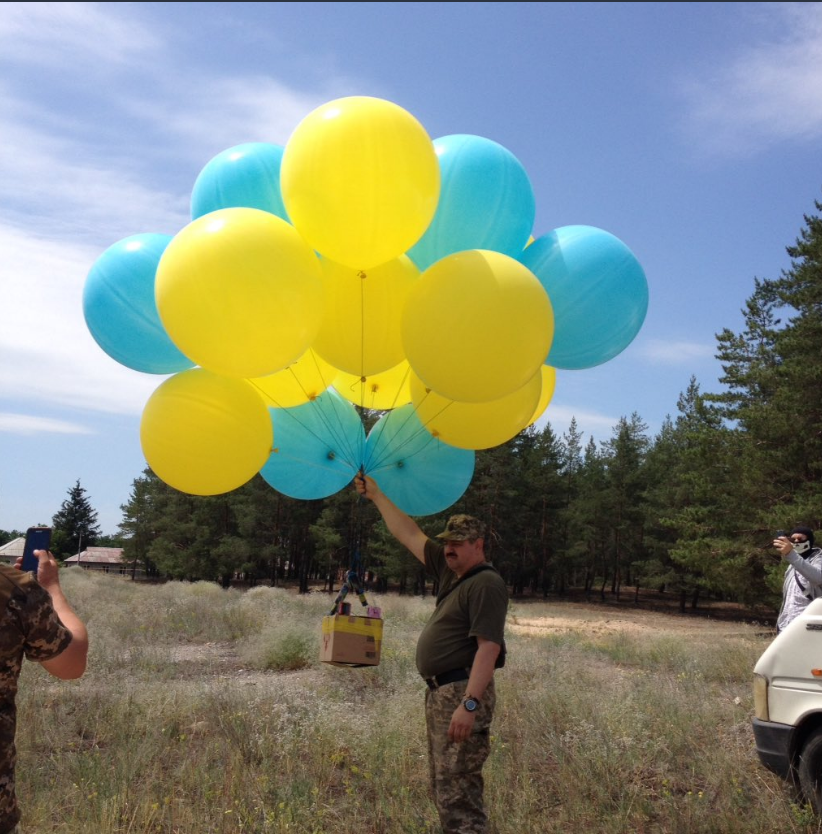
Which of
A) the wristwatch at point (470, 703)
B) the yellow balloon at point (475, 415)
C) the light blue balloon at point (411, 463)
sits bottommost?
the wristwatch at point (470, 703)

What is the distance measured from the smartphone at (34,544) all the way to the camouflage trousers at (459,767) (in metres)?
2.07

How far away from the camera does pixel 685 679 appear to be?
28.2ft

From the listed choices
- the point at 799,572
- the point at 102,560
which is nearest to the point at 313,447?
the point at 799,572

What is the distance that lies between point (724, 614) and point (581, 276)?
43588 millimetres

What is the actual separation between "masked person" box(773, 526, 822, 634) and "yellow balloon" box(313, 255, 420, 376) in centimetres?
347

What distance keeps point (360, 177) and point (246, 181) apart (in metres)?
1.08

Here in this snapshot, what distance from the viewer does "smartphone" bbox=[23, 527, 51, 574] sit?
2688mm

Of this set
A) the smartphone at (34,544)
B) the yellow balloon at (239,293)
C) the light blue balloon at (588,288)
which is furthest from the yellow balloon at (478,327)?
the smartphone at (34,544)

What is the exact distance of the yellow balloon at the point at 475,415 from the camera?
15.0ft

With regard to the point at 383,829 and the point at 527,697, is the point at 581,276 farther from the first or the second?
the point at 527,697

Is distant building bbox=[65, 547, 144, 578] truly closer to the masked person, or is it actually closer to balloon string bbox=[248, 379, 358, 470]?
balloon string bbox=[248, 379, 358, 470]

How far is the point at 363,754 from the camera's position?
5.67m

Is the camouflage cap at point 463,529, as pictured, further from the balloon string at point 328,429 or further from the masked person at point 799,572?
the masked person at point 799,572

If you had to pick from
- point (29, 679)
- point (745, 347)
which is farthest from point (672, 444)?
point (29, 679)
